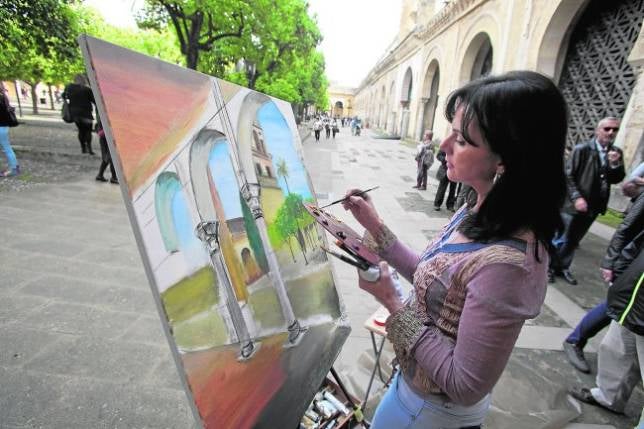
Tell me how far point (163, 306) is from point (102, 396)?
1819 mm

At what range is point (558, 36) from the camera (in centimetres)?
930

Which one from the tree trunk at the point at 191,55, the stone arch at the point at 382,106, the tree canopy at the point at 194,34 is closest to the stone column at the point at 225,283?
the tree canopy at the point at 194,34

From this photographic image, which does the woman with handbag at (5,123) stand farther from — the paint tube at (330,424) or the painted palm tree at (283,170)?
the paint tube at (330,424)

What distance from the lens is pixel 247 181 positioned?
4.46 feet

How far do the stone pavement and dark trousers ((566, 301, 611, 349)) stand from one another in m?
0.21

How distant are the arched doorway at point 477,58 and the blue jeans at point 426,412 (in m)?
16.8

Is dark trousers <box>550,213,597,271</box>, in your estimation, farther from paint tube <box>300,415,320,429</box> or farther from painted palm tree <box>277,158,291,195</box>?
painted palm tree <box>277,158,291,195</box>

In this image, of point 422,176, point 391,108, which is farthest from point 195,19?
point 391,108

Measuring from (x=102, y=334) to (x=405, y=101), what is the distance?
3004cm

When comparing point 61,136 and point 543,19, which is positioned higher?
point 543,19

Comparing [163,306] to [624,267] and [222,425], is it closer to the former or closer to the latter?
[222,425]

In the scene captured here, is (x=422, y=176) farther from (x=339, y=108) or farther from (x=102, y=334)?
(x=339, y=108)

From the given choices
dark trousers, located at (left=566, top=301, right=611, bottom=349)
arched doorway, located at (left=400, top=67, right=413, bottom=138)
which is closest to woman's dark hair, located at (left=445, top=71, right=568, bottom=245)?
dark trousers, located at (left=566, top=301, right=611, bottom=349)

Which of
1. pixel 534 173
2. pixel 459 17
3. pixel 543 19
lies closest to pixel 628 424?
pixel 534 173
